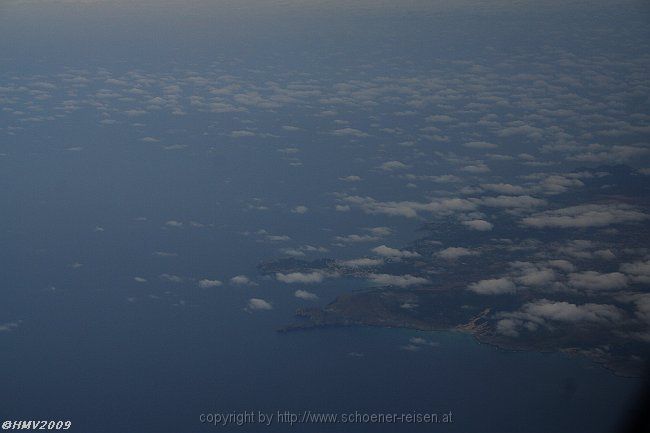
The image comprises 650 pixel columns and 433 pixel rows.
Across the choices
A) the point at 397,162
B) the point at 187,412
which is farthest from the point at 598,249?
the point at 187,412

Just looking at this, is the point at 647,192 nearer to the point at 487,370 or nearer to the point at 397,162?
the point at 397,162

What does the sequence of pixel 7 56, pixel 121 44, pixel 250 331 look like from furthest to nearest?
pixel 121 44 → pixel 7 56 → pixel 250 331

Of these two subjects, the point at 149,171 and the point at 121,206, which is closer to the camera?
the point at 121,206

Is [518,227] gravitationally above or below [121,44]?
below

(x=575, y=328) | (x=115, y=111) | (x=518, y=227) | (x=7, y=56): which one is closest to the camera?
(x=575, y=328)

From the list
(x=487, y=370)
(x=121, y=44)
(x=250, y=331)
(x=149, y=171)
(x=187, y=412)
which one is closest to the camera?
(x=187, y=412)

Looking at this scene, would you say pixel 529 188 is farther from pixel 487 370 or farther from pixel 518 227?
pixel 487 370

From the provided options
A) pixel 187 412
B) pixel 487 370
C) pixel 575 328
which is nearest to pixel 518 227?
pixel 575 328

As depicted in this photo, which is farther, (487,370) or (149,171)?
(149,171)

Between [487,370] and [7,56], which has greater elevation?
[7,56]
